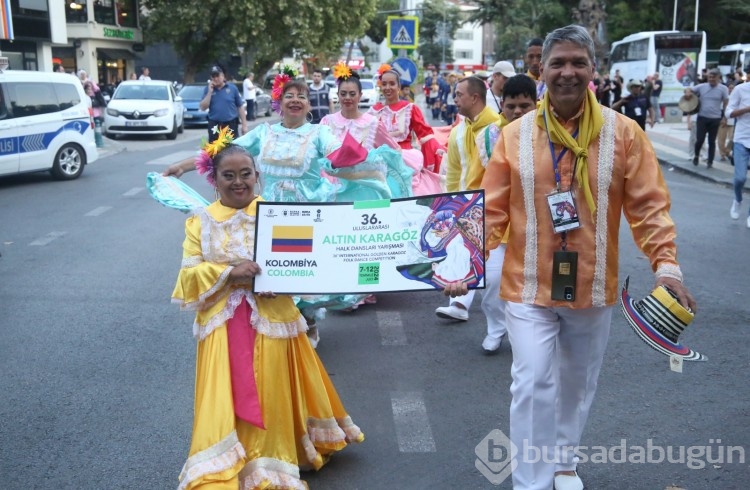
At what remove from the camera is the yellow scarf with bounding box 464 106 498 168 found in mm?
5969

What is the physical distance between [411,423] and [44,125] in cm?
1210

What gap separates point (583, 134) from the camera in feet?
10.9

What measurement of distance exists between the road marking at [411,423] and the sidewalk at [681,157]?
11491 mm

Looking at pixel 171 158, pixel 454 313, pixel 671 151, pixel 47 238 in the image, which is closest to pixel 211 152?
pixel 454 313

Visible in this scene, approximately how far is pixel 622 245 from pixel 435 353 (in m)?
4.49

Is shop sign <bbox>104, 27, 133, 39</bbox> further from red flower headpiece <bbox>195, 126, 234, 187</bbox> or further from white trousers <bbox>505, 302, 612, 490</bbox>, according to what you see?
white trousers <bbox>505, 302, 612, 490</bbox>

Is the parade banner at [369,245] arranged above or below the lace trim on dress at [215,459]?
above

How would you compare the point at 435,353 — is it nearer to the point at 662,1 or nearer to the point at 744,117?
the point at 744,117

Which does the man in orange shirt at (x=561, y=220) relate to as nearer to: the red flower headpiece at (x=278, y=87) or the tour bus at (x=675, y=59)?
the red flower headpiece at (x=278, y=87)

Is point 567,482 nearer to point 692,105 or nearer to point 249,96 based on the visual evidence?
point 692,105

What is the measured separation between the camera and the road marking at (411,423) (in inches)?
172

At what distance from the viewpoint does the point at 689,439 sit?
14.6 feet

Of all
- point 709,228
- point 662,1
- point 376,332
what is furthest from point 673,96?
point 376,332

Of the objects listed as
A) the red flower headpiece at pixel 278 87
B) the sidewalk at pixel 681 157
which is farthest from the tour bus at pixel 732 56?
the red flower headpiece at pixel 278 87
